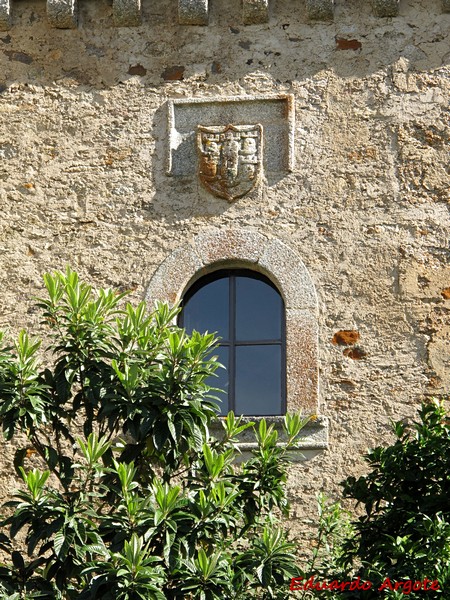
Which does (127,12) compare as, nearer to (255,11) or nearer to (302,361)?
(255,11)

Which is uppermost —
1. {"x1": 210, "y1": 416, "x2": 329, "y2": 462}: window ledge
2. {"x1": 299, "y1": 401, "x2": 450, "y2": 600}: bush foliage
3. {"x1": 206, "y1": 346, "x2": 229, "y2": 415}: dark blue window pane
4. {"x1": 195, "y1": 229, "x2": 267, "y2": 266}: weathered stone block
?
{"x1": 195, "y1": 229, "x2": 267, "y2": 266}: weathered stone block

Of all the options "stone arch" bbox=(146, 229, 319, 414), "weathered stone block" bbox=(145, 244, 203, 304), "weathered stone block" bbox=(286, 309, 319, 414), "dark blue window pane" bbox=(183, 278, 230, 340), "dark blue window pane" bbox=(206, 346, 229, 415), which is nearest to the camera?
"weathered stone block" bbox=(286, 309, 319, 414)

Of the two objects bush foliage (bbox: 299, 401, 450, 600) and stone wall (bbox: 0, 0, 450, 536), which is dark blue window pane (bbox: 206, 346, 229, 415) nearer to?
stone wall (bbox: 0, 0, 450, 536)

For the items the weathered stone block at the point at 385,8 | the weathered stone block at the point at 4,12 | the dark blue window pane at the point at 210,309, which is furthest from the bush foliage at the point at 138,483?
the weathered stone block at the point at 385,8

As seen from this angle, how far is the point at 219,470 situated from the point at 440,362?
2124 mm

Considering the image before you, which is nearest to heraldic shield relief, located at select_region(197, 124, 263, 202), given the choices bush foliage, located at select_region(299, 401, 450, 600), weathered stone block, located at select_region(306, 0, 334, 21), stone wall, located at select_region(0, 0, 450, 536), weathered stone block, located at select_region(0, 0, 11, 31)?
stone wall, located at select_region(0, 0, 450, 536)

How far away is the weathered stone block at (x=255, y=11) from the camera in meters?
9.75

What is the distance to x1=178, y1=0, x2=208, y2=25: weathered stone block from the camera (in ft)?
32.1

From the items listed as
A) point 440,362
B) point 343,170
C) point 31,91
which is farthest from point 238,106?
point 440,362

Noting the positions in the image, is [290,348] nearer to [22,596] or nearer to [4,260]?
[4,260]

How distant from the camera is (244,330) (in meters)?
9.30

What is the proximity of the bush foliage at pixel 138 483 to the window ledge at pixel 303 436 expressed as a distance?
2.51 ft

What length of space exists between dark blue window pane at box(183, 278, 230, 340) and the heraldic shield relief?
60 centimetres

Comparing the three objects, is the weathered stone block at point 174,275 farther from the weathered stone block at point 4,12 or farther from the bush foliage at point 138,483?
the weathered stone block at point 4,12
